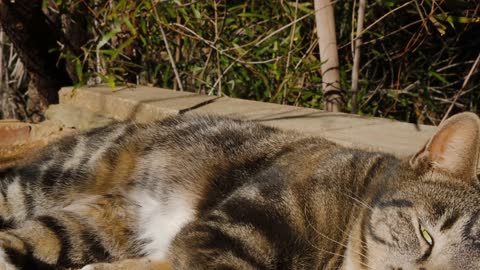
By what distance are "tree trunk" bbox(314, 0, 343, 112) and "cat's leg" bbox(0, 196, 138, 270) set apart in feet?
5.75

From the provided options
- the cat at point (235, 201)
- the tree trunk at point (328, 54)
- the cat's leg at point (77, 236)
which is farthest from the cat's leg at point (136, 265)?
the tree trunk at point (328, 54)

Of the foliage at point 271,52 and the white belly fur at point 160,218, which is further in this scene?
the foliage at point 271,52

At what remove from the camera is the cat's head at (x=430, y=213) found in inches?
87.9

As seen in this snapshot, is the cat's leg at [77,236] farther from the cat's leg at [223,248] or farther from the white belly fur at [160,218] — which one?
the cat's leg at [223,248]

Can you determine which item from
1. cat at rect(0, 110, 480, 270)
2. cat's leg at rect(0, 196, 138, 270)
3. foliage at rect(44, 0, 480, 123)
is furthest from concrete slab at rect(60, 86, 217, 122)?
cat's leg at rect(0, 196, 138, 270)

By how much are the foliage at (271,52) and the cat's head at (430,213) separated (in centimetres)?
187

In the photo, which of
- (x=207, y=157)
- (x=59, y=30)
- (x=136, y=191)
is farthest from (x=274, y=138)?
(x=59, y=30)

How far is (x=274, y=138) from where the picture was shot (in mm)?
3094

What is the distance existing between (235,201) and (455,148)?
0.79 metres

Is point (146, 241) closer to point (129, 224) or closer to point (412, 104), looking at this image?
point (129, 224)

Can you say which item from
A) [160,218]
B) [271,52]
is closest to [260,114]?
[271,52]

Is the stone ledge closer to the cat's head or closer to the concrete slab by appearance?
the concrete slab

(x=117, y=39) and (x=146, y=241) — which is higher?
(x=117, y=39)

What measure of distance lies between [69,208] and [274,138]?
940 millimetres
